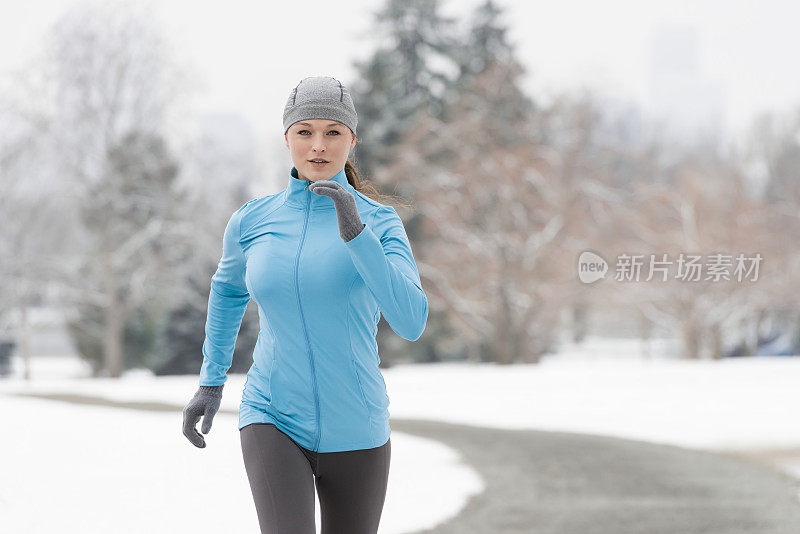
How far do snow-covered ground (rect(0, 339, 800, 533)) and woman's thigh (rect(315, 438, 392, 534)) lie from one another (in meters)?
4.54

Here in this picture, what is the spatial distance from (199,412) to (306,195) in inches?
31.1

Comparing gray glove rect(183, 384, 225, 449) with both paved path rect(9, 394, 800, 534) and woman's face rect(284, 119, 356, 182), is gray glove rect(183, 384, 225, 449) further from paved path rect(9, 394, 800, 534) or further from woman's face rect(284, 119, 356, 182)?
paved path rect(9, 394, 800, 534)

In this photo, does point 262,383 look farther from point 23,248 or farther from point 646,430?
point 23,248

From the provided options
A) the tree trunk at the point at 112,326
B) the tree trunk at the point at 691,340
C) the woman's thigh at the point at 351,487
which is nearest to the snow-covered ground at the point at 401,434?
the tree trunk at the point at 112,326

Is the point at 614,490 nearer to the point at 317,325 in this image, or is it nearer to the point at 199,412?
the point at 199,412

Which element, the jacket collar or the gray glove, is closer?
the jacket collar

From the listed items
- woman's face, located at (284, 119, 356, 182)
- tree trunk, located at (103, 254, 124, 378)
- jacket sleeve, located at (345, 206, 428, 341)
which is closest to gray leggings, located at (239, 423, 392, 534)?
jacket sleeve, located at (345, 206, 428, 341)

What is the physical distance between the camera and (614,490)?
9406 millimetres

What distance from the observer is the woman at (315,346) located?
8.97 feet

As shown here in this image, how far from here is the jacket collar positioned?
287 centimetres

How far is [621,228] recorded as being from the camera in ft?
116

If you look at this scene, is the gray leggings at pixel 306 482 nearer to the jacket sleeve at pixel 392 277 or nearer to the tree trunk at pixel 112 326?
the jacket sleeve at pixel 392 277

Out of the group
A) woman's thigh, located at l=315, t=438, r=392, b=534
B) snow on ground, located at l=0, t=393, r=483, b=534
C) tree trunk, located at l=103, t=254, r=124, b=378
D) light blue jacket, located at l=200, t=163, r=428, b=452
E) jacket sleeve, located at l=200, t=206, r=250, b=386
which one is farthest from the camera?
tree trunk, located at l=103, t=254, r=124, b=378

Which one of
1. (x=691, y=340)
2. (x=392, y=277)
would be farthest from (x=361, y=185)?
(x=691, y=340)
